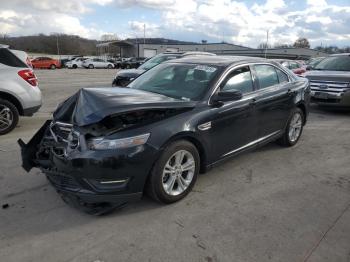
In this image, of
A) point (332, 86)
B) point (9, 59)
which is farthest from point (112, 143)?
point (332, 86)

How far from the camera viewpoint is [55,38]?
10706 centimetres

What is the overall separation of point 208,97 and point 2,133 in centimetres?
457

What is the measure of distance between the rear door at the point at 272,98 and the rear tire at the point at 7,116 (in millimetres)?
4748

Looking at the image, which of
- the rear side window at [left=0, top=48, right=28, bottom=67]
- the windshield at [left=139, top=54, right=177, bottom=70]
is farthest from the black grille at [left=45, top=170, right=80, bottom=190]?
the windshield at [left=139, top=54, right=177, bottom=70]

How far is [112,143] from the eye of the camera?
357 cm

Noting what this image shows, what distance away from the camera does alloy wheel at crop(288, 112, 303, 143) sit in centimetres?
639

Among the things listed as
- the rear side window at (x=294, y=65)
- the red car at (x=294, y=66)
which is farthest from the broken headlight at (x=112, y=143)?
the rear side window at (x=294, y=65)

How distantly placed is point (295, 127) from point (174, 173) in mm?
3354

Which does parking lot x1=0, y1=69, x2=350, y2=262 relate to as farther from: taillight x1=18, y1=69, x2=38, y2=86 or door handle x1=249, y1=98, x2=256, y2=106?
taillight x1=18, y1=69, x2=38, y2=86

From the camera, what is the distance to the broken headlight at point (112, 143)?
11.7 ft

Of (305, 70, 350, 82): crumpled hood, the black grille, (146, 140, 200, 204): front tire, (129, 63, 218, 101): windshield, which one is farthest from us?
(305, 70, 350, 82): crumpled hood

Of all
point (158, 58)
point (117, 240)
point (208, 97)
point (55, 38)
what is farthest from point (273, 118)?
point (55, 38)

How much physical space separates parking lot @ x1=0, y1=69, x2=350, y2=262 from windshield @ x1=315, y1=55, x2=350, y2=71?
21.6 feet

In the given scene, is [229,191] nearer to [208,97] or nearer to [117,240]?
[208,97]
